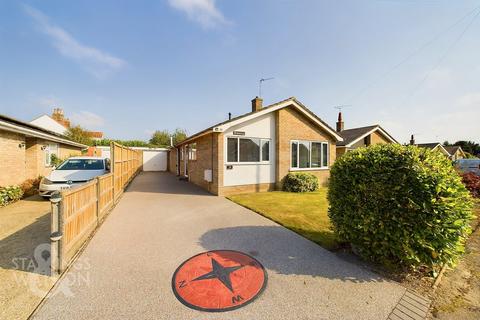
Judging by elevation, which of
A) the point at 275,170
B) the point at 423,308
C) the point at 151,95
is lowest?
the point at 423,308

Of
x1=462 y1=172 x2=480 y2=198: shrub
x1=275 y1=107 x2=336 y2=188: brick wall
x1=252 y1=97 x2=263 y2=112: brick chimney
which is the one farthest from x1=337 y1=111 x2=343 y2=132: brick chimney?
x1=252 y1=97 x2=263 y2=112: brick chimney

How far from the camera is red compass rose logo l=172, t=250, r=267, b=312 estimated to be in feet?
8.83

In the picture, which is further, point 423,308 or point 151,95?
point 151,95

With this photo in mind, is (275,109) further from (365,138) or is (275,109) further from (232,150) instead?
(365,138)

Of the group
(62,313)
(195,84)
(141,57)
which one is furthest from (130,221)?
(195,84)

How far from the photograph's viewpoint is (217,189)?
384 inches

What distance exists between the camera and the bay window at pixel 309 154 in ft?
38.9

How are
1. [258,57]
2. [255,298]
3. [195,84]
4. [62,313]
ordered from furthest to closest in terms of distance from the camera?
[195,84]
[258,57]
[255,298]
[62,313]

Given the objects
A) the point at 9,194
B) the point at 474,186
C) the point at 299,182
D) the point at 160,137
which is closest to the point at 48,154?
the point at 9,194

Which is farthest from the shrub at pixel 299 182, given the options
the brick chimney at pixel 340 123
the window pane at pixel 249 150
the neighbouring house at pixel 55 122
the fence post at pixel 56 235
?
the neighbouring house at pixel 55 122

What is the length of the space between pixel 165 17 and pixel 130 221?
842cm

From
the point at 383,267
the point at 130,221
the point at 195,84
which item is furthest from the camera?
A: the point at 195,84

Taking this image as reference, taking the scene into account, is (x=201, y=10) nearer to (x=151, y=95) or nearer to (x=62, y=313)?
(x=62, y=313)

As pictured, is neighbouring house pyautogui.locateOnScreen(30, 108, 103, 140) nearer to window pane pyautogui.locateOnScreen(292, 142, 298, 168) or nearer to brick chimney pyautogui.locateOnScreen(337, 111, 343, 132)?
window pane pyautogui.locateOnScreen(292, 142, 298, 168)
